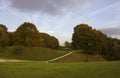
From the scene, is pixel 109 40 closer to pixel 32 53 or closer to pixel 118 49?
pixel 118 49

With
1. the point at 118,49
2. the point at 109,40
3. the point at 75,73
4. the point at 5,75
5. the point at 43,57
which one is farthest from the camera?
the point at 109,40

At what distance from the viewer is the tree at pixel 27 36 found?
82875mm

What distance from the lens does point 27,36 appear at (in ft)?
275

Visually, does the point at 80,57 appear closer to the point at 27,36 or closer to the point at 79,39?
the point at 79,39

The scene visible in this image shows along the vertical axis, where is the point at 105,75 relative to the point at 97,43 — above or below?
below

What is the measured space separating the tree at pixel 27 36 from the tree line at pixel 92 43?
1467cm

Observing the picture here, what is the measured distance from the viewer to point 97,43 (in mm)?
81750

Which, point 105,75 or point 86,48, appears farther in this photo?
point 86,48

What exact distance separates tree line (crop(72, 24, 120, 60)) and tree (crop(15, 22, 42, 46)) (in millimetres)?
14673

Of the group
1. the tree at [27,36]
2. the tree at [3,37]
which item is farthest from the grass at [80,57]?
the tree at [3,37]

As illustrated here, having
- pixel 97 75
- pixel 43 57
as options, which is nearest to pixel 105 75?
pixel 97 75

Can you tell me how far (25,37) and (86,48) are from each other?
885 inches

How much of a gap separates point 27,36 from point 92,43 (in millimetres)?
23493

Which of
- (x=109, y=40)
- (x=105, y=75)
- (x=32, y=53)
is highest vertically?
(x=109, y=40)
